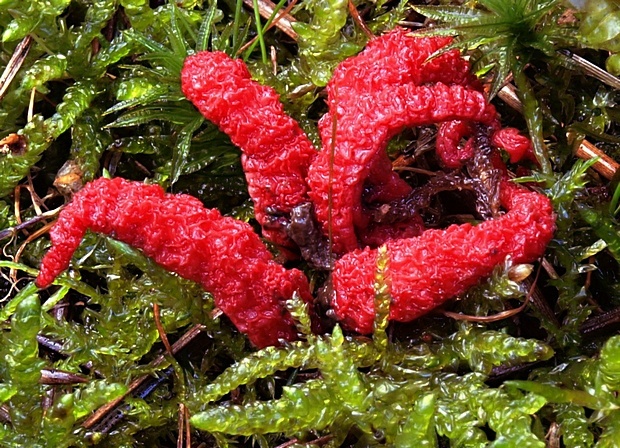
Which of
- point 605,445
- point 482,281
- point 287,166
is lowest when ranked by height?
point 605,445

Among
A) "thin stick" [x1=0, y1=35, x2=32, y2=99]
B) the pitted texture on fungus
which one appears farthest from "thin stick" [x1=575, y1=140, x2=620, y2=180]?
"thin stick" [x1=0, y1=35, x2=32, y2=99]

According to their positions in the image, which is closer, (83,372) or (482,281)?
(482,281)

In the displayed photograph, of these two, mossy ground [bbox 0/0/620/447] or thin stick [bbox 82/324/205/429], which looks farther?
thin stick [bbox 82/324/205/429]

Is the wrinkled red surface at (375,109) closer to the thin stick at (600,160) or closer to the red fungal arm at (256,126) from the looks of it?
the red fungal arm at (256,126)

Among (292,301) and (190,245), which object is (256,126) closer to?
(190,245)

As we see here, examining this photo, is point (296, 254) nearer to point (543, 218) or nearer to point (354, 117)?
point (354, 117)

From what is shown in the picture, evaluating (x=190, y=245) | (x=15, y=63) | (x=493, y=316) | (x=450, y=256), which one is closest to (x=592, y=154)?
(x=493, y=316)

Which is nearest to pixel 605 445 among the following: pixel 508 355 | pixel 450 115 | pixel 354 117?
pixel 508 355

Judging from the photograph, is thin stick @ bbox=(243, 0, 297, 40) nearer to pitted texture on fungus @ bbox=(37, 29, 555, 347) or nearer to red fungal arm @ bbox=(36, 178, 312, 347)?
pitted texture on fungus @ bbox=(37, 29, 555, 347)
